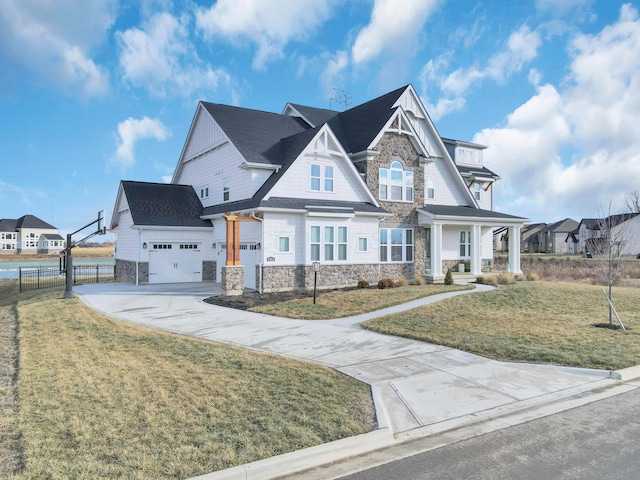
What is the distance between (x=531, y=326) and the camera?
12641 mm

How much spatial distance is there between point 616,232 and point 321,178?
13797 mm

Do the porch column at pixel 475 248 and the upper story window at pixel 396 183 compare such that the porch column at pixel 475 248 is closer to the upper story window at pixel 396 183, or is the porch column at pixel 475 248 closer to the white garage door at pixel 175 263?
the upper story window at pixel 396 183

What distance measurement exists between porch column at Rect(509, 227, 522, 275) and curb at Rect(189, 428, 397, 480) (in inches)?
897

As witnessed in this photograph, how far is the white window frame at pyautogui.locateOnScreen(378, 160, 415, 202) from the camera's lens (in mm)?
24547

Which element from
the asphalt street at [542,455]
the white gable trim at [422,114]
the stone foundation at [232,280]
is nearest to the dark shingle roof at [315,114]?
the white gable trim at [422,114]

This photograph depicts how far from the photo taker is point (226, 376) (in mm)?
7820

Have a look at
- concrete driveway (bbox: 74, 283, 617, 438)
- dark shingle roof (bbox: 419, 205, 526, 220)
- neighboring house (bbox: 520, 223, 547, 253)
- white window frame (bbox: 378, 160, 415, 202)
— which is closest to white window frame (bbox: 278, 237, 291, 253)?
concrete driveway (bbox: 74, 283, 617, 438)

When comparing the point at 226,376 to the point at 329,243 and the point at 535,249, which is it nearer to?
the point at 329,243

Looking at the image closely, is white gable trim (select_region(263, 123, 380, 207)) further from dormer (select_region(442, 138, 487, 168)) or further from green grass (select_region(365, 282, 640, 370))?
dormer (select_region(442, 138, 487, 168))

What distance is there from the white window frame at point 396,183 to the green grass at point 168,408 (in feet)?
53.5

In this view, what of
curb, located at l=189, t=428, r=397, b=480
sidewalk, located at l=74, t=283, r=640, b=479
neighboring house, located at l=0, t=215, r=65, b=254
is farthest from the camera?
neighboring house, located at l=0, t=215, r=65, b=254

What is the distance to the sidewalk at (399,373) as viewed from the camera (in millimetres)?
6180

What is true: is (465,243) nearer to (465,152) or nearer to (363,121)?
(465,152)

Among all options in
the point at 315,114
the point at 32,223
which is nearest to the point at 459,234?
the point at 315,114
